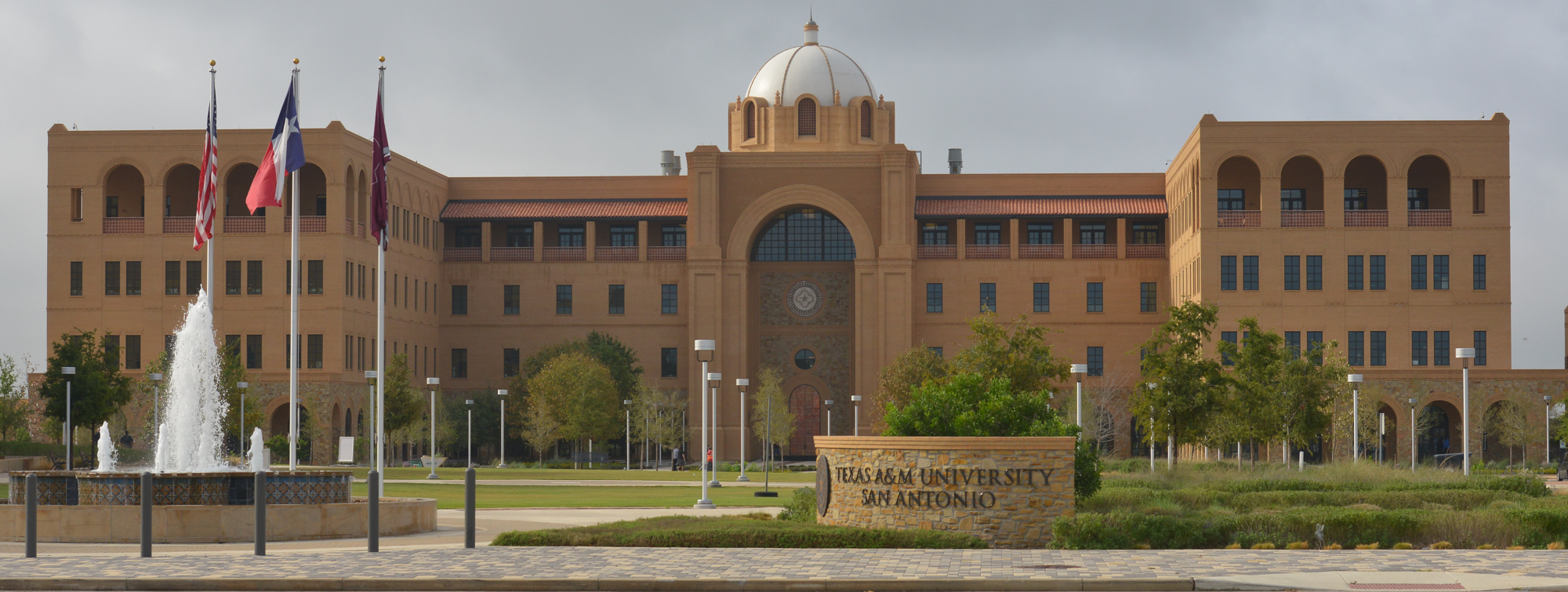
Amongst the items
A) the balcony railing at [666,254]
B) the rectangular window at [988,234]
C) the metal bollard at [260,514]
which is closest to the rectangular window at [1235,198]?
the rectangular window at [988,234]

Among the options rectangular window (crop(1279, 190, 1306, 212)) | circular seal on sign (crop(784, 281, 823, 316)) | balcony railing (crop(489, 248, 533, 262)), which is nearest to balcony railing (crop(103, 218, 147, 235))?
balcony railing (crop(489, 248, 533, 262))

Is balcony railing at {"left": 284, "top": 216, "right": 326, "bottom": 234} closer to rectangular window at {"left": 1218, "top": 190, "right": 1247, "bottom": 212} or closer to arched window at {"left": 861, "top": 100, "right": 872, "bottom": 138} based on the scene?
arched window at {"left": 861, "top": 100, "right": 872, "bottom": 138}

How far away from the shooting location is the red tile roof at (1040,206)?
219ft

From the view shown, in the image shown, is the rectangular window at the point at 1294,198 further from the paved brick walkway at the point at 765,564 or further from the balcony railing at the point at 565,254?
the paved brick walkway at the point at 765,564

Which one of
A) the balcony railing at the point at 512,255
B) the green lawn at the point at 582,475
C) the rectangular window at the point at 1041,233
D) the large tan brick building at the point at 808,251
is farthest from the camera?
the balcony railing at the point at 512,255

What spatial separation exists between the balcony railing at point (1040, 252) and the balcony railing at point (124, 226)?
35688 mm

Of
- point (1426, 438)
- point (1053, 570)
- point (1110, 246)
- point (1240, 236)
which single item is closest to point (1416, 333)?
point (1426, 438)

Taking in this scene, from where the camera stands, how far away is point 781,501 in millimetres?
29000

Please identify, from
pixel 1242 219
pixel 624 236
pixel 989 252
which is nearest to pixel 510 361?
pixel 624 236

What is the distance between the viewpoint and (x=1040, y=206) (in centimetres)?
6750

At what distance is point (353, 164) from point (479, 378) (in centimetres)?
1373

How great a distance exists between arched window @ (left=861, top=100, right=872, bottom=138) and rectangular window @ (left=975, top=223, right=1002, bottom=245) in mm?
6836

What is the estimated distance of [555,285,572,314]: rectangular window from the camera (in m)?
69.4

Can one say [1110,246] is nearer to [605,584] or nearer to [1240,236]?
[1240,236]
